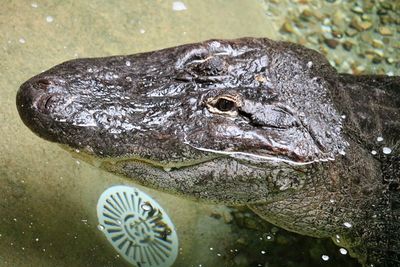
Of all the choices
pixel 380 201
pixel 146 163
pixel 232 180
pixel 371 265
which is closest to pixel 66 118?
pixel 146 163

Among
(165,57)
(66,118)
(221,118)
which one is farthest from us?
(165,57)

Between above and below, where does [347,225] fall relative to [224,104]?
below

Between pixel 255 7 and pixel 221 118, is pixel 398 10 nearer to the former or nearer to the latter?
pixel 255 7

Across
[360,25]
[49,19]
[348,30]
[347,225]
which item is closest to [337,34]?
[348,30]

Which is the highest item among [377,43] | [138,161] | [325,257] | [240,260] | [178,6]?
[138,161]

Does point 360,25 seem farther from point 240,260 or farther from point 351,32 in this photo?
point 240,260

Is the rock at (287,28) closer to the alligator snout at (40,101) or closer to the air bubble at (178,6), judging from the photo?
the air bubble at (178,6)

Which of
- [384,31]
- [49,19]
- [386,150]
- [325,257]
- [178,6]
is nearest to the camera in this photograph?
[386,150]
